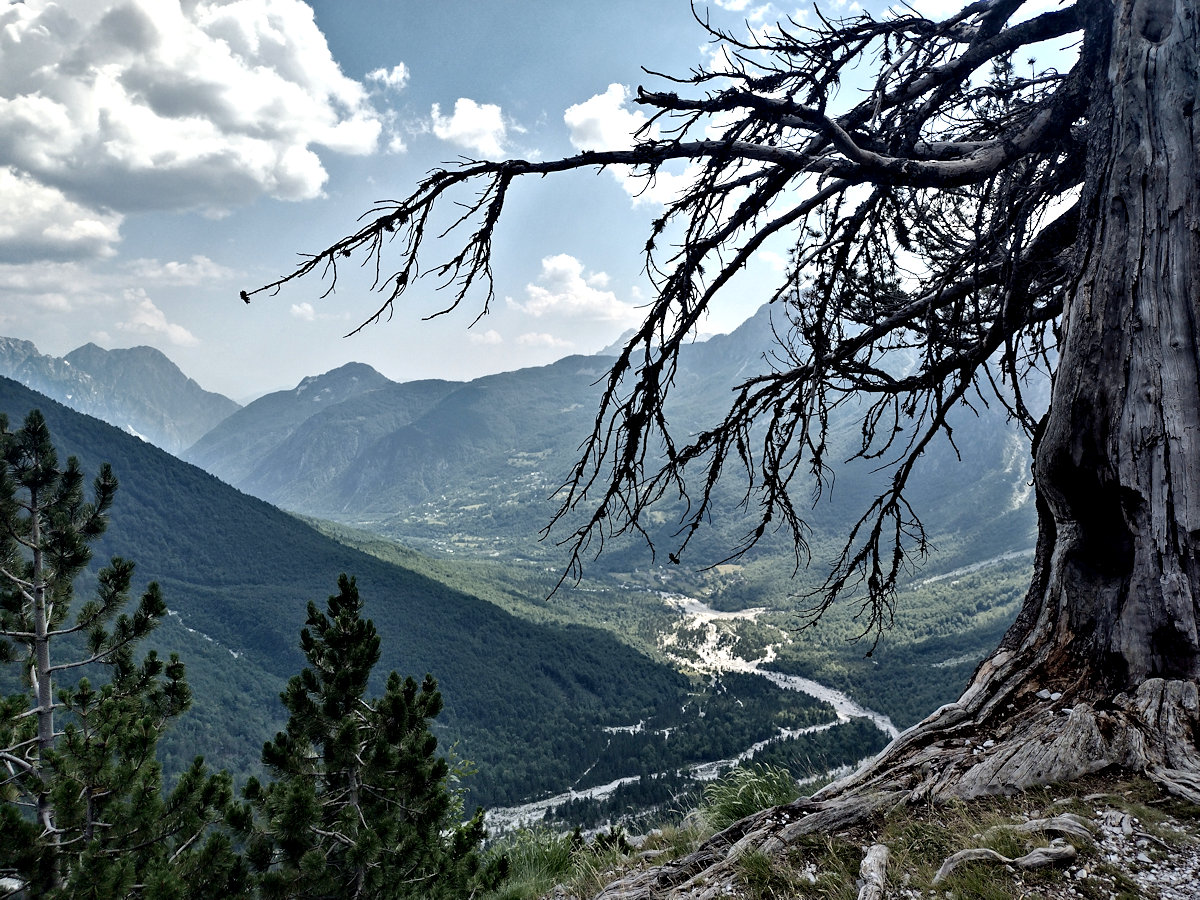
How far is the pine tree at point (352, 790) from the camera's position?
328 inches

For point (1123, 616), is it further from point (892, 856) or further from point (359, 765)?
point (359, 765)

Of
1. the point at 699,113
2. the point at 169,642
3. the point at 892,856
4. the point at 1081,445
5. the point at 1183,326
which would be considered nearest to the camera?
the point at 892,856

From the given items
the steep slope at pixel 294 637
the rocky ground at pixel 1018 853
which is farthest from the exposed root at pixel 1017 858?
the steep slope at pixel 294 637

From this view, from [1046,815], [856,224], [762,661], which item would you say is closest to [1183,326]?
[856,224]

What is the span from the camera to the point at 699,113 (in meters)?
3.66

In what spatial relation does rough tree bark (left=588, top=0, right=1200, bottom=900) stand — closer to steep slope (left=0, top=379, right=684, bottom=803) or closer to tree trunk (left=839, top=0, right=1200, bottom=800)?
tree trunk (left=839, top=0, right=1200, bottom=800)

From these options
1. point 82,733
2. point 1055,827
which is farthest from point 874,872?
point 82,733

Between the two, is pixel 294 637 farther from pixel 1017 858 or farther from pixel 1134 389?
pixel 1134 389

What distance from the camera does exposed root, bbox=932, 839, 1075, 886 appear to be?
2798mm

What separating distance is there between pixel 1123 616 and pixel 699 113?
4.13 m

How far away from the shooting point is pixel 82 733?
997 centimetres

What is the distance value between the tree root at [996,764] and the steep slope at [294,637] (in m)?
102

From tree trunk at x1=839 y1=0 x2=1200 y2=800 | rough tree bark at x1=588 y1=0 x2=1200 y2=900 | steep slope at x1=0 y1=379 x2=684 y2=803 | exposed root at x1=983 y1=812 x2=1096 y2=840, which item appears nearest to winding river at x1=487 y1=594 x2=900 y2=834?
steep slope at x1=0 y1=379 x2=684 y2=803

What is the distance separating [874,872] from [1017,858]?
0.63m
